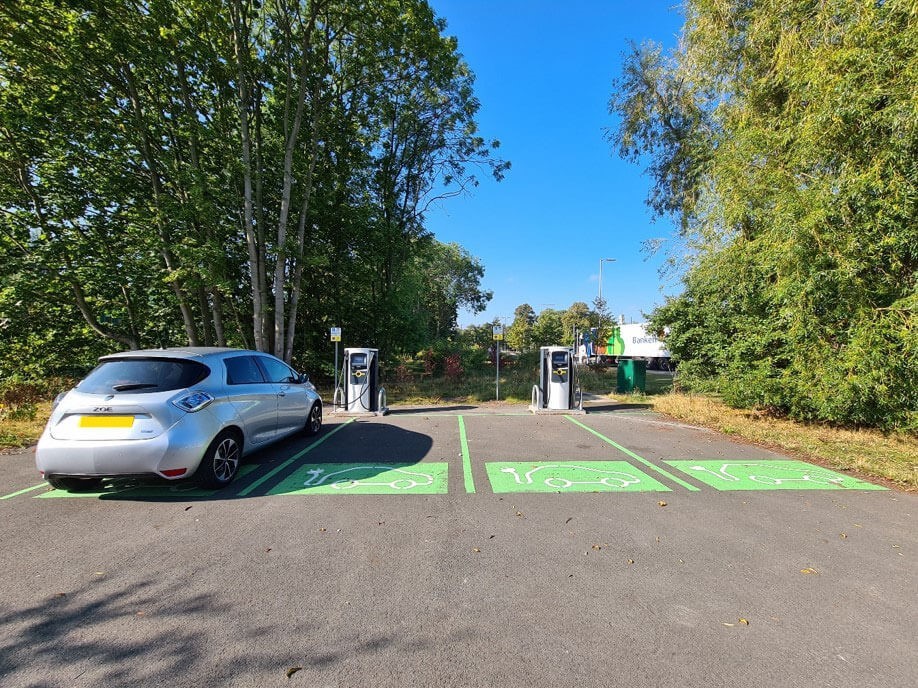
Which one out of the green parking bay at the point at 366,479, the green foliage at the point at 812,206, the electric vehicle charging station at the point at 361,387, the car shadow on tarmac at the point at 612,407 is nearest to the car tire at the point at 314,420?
the green parking bay at the point at 366,479

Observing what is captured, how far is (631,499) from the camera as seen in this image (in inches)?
174

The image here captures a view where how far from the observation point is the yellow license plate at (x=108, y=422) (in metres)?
4.02

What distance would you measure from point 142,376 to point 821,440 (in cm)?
1003

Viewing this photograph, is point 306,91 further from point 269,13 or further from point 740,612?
point 740,612

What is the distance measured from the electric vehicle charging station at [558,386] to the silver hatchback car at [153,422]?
24.2 feet

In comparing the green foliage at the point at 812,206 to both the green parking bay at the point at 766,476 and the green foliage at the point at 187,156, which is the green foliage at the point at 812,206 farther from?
the green foliage at the point at 187,156

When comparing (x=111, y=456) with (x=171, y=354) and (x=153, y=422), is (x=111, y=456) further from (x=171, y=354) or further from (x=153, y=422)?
(x=171, y=354)

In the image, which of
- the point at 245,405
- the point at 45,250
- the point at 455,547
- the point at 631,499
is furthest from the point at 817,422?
the point at 45,250

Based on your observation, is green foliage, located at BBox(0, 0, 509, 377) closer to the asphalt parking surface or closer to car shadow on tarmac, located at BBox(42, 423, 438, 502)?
car shadow on tarmac, located at BBox(42, 423, 438, 502)

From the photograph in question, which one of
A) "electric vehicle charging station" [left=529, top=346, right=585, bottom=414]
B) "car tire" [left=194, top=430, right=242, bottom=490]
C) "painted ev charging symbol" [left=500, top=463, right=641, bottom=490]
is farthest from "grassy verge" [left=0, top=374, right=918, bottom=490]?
"car tire" [left=194, top=430, right=242, bottom=490]

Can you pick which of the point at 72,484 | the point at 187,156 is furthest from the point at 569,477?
the point at 187,156

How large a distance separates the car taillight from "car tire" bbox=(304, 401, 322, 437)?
2.67 m

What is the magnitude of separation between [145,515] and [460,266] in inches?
1560

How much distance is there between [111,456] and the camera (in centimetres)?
396
